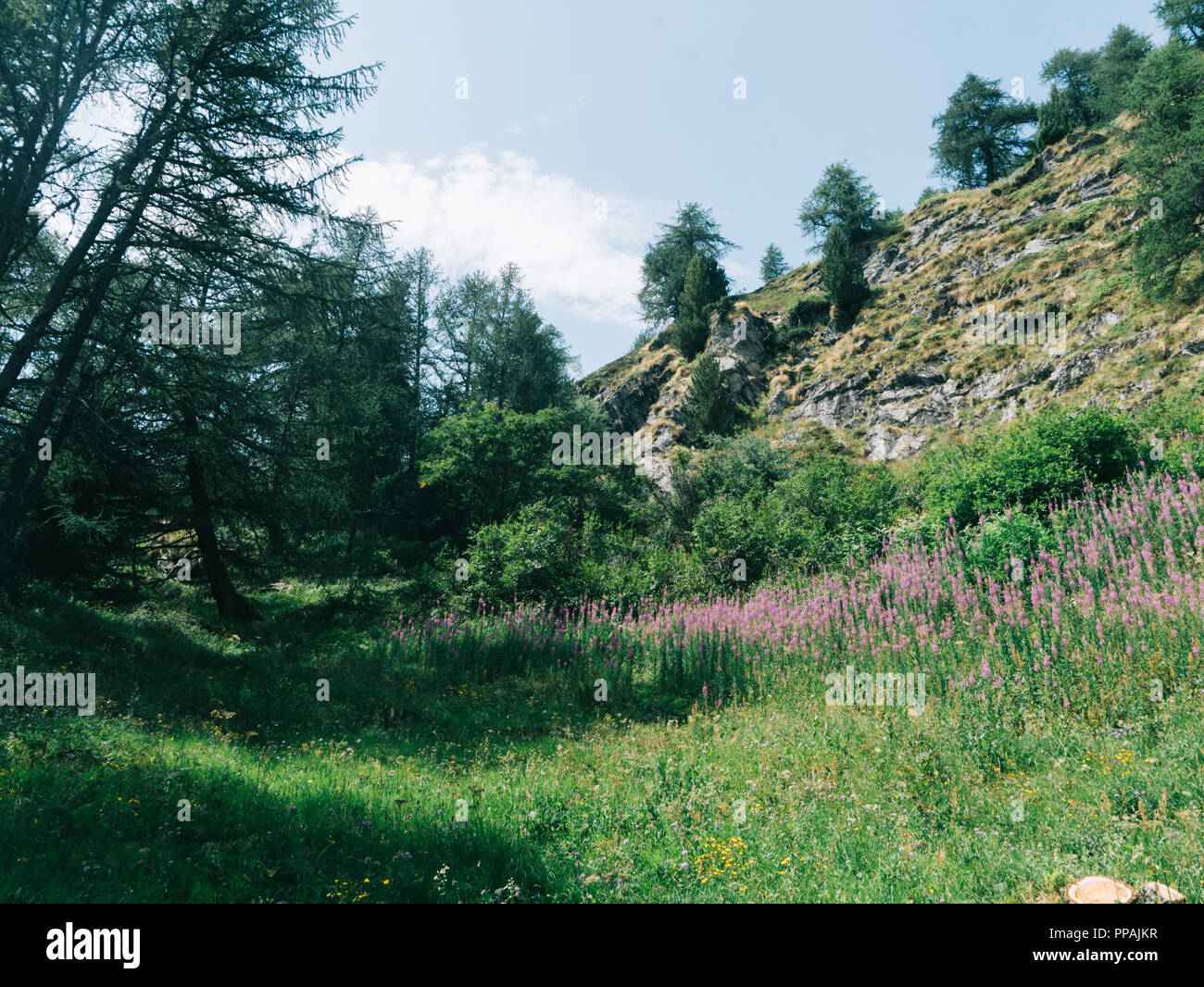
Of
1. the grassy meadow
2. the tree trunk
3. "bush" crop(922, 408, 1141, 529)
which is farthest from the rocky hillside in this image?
the tree trunk

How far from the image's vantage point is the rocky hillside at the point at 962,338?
63.5 feet

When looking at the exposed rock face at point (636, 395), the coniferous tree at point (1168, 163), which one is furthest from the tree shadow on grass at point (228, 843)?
the exposed rock face at point (636, 395)

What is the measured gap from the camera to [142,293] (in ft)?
30.4

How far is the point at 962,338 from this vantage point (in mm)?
26250

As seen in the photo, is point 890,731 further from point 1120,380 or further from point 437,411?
point 437,411

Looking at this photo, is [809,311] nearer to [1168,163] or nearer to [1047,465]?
[1168,163]

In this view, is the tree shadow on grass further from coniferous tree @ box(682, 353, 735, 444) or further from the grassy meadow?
coniferous tree @ box(682, 353, 735, 444)

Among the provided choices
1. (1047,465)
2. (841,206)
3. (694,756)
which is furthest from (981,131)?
(694,756)

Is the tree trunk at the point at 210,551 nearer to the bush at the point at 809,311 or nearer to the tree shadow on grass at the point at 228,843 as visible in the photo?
the tree shadow on grass at the point at 228,843

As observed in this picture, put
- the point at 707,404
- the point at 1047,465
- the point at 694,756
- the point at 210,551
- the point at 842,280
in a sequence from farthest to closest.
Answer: the point at 842,280 < the point at 707,404 < the point at 210,551 < the point at 1047,465 < the point at 694,756

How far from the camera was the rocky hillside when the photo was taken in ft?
63.5

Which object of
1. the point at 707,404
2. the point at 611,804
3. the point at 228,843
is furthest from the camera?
the point at 707,404

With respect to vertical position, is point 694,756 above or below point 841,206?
below

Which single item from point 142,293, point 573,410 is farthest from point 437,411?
point 142,293
